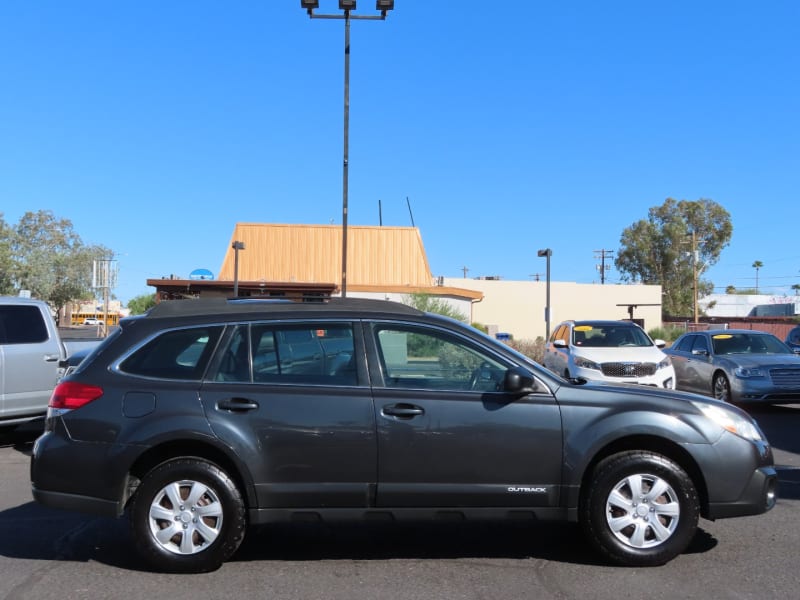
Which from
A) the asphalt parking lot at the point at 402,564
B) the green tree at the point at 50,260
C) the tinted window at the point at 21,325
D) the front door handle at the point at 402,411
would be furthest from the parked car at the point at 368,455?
the green tree at the point at 50,260

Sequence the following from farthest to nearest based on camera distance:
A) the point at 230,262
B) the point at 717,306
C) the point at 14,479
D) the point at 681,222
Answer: the point at 717,306 → the point at 681,222 → the point at 230,262 → the point at 14,479

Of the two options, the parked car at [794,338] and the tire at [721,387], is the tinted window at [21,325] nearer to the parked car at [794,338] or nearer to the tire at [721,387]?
the tire at [721,387]

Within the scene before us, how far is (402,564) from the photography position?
5238mm

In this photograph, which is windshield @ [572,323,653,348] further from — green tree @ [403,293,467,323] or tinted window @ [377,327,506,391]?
green tree @ [403,293,467,323]

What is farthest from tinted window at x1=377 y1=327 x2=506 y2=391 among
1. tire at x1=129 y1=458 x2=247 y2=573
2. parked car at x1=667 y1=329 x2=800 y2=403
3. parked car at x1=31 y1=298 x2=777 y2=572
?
parked car at x1=667 y1=329 x2=800 y2=403

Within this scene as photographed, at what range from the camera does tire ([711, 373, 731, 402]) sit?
13641mm

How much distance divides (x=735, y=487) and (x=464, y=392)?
194 centimetres

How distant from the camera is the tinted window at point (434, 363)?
5.24m

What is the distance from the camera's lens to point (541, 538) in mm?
5902

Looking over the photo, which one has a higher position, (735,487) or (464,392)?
(464,392)

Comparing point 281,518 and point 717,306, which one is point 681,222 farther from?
point 281,518

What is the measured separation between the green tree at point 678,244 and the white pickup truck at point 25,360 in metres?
64.5

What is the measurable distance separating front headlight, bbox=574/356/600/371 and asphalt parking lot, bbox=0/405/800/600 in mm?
7147

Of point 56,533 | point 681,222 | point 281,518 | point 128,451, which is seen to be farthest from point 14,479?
point 681,222
